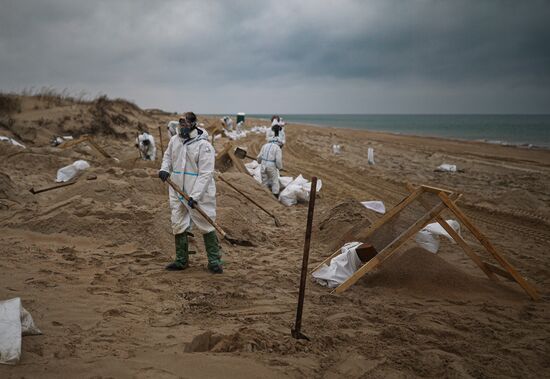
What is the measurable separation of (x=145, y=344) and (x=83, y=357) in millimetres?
429

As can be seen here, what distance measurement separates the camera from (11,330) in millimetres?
2486

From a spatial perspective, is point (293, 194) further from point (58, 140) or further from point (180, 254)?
point (58, 140)

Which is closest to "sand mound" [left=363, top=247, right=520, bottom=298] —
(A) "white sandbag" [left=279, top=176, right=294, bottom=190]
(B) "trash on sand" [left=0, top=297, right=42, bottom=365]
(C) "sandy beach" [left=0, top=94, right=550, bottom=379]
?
(C) "sandy beach" [left=0, top=94, right=550, bottom=379]

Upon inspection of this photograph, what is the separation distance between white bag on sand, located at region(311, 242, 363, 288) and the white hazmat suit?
4.39 ft

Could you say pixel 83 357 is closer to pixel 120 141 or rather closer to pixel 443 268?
pixel 443 268

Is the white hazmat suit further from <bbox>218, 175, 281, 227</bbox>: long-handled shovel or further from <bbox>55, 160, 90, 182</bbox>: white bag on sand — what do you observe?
<bbox>55, 160, 90, 182</bbox>: white bag on sand

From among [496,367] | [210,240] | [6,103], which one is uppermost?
[6,103]

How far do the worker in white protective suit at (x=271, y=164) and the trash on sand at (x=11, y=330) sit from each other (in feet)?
22.8

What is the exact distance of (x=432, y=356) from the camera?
9.98 feet

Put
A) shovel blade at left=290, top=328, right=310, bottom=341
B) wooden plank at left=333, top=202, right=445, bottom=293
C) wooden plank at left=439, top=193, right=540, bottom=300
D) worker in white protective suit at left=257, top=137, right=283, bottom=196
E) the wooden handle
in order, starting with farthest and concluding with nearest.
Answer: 1. worker in white protective suit at left=257, top=137, right=283, bottom=196
2. the wooden handle
3. wooden plank at left=439, top=193, right=540, bottom=300
4. wooden plank at left=333, top=202, right=445, bottom=293
5. shovel blade at left=290, top=328, right=310, bottom=341

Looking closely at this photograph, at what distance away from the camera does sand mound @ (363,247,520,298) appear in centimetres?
438

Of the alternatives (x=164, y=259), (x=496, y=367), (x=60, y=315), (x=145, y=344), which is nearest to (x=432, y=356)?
(x=496, y=367)

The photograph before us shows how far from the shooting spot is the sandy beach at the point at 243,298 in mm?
2814

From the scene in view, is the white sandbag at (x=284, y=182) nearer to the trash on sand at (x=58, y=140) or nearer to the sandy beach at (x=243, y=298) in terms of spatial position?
the sandy beach at (x=243, y=298)
